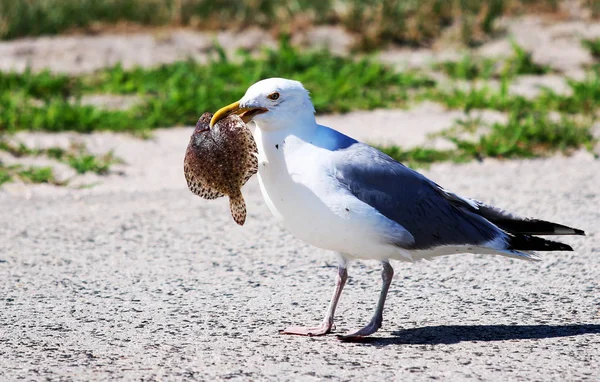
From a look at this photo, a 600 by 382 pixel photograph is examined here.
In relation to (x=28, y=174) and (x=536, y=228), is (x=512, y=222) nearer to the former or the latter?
(x=536, y=228)

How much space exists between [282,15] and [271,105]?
7.27 metres

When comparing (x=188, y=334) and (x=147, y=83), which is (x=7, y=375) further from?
(x=147, y=83)

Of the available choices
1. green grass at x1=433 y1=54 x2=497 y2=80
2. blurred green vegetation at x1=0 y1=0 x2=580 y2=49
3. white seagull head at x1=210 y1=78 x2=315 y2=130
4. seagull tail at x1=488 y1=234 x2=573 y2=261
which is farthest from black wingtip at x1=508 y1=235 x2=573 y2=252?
blurred green vegetation at x1=0 y1=0 x2=580 y2=49

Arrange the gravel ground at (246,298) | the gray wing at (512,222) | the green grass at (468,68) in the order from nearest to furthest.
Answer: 1. the gravel ground at (246,298)
2. the gray wing at (512,222)
3. the green grass at (468,68)

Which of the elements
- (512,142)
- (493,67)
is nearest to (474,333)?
(512,142)

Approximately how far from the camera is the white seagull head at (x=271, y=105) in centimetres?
439

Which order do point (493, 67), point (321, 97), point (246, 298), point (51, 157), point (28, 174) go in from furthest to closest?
1. point (493, 67)
2. point (321, 97)
3. point (51, 157)
4. point (28, 174)
5. point (246, 298)

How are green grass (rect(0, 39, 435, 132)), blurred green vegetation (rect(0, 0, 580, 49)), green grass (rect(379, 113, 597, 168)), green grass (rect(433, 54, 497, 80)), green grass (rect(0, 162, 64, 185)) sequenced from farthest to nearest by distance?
1. blurred green vegetation (rect(0, 0, 580, 49))
2. green grass (rect(433, 54, 497, 80))
3. green grass (rect(0, 39, 435, 132))
4. green grass (rect(379, 113, 597, 168))
5. green grass (rect(0, 162, 64, 185))

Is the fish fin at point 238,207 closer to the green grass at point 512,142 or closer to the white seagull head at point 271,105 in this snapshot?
the white seagull head at point 271,105

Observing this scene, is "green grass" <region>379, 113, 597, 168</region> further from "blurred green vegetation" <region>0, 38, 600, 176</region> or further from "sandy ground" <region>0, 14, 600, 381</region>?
"sandy ground" <region>0, 14, 600, 381</region>

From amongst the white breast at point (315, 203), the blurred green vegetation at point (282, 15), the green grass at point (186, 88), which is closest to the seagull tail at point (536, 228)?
the white breast at point (315, 203)

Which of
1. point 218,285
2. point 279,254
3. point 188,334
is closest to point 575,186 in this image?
point 279,254

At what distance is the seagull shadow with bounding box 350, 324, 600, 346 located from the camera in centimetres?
443

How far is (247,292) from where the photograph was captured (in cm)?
519
